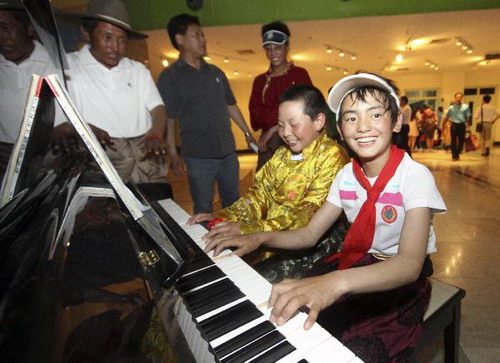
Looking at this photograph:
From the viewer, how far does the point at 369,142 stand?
46.6 inches

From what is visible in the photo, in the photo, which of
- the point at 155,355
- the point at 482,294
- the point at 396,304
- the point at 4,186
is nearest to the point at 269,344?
the point at 155,355

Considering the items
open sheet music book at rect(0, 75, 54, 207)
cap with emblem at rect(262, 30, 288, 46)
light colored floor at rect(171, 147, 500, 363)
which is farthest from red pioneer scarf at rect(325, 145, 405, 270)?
cap with emblem at rect(262, 30, 288, 46)

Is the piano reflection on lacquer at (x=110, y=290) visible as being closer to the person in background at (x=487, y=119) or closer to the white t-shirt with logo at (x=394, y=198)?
the white t-shirt with logo at (x=394, y=198)

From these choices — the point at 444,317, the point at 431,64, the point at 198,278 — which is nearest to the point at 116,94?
the point at 198,278

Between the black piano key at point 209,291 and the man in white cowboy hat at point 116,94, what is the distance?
1.34 m

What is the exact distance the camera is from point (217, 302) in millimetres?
801

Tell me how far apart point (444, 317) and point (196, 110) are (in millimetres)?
2071

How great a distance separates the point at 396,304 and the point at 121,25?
222 centimetres

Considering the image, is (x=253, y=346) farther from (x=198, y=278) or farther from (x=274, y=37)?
(x=274, y=37)

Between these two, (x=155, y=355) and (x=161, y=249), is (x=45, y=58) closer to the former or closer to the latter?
(x=161, y=249)

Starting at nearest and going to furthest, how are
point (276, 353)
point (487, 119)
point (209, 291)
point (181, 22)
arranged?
point (276, 353) < point (209, 291) < point (181, 22) < point (487, 119)

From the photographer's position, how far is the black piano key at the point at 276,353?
609mm

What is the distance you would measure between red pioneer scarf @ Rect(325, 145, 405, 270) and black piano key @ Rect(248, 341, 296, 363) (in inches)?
25.6

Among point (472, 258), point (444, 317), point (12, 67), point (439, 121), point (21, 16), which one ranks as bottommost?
point (472, 258)
